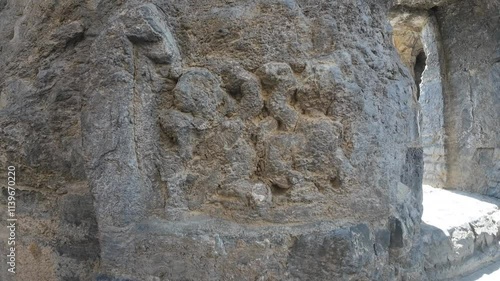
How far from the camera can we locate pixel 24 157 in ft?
3.88

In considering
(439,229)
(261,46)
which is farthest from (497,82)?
(261,46)

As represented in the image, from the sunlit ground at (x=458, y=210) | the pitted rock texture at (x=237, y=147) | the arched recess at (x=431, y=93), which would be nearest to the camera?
the pitted rock texture at (x=237, y=147)

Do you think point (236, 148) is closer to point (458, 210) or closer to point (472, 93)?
point (458, 210)

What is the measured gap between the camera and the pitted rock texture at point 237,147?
0.97m

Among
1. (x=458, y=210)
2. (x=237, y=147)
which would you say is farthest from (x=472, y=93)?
(x=237, y=147)

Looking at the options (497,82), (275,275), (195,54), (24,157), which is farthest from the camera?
(497,82)

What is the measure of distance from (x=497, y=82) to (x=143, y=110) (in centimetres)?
291

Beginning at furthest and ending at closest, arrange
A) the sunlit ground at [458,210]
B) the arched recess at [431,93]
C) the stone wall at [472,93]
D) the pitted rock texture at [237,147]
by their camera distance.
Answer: the arched recess at [431,93]
the stone wall at [472,93]
the sunlit ground at [458,210]
the pitted rock texture at [237,147]

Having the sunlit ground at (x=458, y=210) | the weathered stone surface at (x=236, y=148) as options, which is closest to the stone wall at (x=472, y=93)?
the sunlit ground at (x=458, y=210)

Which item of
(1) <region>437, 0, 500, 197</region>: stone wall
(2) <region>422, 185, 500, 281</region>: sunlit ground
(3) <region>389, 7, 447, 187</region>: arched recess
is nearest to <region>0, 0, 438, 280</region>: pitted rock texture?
(2) <region>422, 185, 500, 281</region>: sunlit ground

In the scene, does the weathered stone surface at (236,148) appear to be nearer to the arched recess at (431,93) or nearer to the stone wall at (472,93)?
the stone wall at (472,93)

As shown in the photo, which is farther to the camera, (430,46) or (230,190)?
(430,46)

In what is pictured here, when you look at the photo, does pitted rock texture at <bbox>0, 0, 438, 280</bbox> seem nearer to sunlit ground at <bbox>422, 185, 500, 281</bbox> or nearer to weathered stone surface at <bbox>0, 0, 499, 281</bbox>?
weathered stone surface at <bbox>0, 0, 499, 281</bbox>

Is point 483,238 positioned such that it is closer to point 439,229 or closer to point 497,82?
point 439,229
